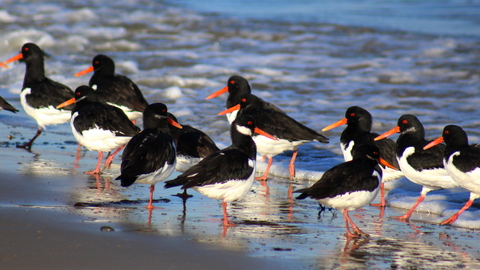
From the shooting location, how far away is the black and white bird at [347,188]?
16.0ft

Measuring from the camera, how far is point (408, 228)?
17.6 ft

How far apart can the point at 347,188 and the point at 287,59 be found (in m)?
10.6

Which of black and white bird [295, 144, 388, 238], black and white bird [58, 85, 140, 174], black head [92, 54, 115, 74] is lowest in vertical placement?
black and white bird [295, 144, 388, 238]

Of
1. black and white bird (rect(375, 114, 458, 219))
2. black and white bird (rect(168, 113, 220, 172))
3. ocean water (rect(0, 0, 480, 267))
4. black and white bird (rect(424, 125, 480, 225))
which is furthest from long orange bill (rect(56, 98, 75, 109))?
black and white bird (rect(424, 125, 480, 225))

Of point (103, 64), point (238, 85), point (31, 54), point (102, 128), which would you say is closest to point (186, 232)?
point (102, 128)

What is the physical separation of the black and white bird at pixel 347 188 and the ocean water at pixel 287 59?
28 cm

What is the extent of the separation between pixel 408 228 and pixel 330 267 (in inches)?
67.1

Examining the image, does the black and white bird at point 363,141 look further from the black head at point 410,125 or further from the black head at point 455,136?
the black head at point 455,136

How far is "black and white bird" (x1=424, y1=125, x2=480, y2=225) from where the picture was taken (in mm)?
5605

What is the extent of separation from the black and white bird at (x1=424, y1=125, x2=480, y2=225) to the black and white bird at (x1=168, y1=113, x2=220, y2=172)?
2574mm

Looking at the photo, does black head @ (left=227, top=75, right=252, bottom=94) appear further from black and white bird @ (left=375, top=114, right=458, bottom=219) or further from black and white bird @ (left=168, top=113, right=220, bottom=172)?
black and white bird @ (left=375, top=114, right=458, bottom=219)

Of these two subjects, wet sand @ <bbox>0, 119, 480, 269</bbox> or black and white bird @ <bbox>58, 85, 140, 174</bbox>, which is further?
black and white bird @ <bbox>58, 85, 140, 174</bbox>

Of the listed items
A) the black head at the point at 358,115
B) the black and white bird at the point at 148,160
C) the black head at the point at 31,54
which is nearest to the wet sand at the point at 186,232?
the black and white bird at the point at 148,160

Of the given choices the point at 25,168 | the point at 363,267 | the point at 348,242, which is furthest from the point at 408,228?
the point at 25,168
